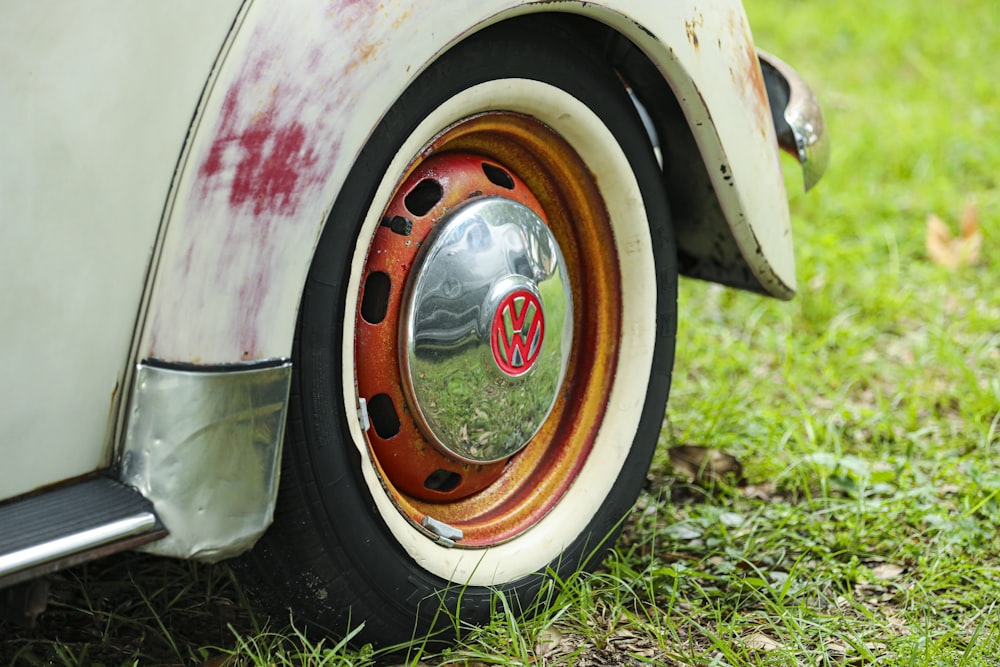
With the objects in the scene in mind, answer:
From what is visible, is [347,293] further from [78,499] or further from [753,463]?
[753,463]

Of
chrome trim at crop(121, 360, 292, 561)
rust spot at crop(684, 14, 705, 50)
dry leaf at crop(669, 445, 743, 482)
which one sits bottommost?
dry leaf at crop(669, 445, 743, 482)

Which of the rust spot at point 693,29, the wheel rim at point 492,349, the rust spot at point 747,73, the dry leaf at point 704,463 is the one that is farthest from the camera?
the dry leaf at point 704,463

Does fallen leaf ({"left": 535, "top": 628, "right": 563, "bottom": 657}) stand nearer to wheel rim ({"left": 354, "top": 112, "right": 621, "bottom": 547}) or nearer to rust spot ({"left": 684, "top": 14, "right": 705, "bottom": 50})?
wheel rim ({"left": 354, "top": 112, "right": 621, "bottom": 547})

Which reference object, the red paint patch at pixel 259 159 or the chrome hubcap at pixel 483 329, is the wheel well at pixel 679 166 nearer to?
the chrome hubcap at pixel 483 329

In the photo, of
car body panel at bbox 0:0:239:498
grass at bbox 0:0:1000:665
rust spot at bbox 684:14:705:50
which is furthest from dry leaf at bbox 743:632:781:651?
car body panel at bbox 0:0:239:498

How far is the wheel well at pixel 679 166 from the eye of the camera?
168 cm

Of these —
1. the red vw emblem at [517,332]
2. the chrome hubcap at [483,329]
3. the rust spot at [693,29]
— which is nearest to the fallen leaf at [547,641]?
the chrome hubcap at [483,329]

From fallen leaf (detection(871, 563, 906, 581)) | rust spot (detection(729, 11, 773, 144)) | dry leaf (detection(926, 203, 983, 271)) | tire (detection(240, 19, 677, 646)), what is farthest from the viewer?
dry leaf (detection(926, 203, 983, 271))

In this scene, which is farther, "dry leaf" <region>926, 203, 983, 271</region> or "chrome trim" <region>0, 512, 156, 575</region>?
"dry leaf" <region>926, 203, 983, 271</region>

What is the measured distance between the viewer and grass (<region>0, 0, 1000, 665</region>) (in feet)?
5.49

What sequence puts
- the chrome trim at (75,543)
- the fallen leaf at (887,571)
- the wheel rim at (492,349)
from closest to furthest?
the chrome trim at (75,543)
the wheel rim at (492,349)
the fallen leaf at (887,571)

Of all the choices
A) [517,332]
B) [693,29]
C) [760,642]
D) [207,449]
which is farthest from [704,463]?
[207,449]

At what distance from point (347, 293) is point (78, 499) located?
40 centimetres

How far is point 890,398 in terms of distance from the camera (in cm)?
277
